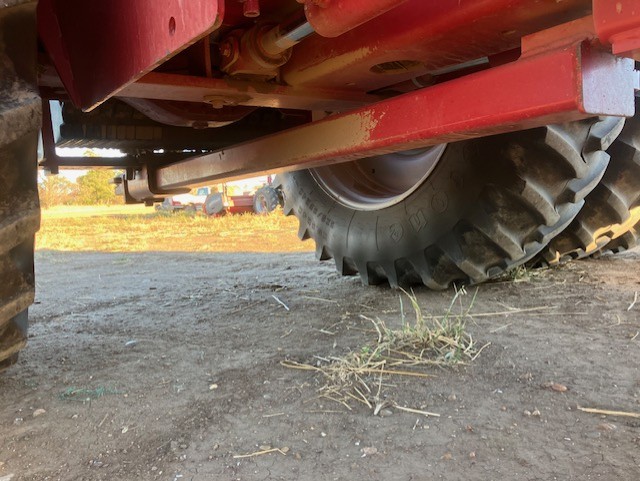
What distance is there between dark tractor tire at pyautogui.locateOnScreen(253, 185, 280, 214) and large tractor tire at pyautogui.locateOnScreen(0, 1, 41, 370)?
36.9 ft

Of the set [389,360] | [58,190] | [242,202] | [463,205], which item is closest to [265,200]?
[242,202]

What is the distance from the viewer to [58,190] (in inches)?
847

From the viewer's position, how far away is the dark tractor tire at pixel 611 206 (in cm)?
259

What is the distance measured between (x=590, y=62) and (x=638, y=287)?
6.69 feet

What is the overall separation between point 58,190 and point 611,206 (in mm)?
22313

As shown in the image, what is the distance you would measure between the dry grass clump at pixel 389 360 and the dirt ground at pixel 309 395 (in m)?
0.05

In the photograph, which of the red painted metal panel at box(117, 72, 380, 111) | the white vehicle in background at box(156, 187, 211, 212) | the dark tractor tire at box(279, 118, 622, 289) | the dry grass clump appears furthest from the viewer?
the white vehicle in background at box(156, 187, 211, 212)

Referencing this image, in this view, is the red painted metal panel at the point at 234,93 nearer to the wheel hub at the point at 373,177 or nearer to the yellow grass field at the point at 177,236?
the wheel hub at the point at 373,177

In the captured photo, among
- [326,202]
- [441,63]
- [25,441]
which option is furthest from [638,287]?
[25,441]

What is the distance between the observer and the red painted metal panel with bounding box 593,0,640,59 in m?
0.89

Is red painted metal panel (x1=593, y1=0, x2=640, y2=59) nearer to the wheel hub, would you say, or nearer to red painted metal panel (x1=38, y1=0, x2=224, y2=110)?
red painted metal panel (x1=38, y1=0, x2=224, y2=110)

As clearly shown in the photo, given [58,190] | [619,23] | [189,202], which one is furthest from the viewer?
[58,190]

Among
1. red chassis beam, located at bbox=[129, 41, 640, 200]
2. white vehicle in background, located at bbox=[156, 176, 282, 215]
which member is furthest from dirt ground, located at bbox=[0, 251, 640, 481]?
white vehicle in background, located at bbox=[156, 176, 282, 215]

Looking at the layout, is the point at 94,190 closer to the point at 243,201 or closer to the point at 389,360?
the point at 243,201
